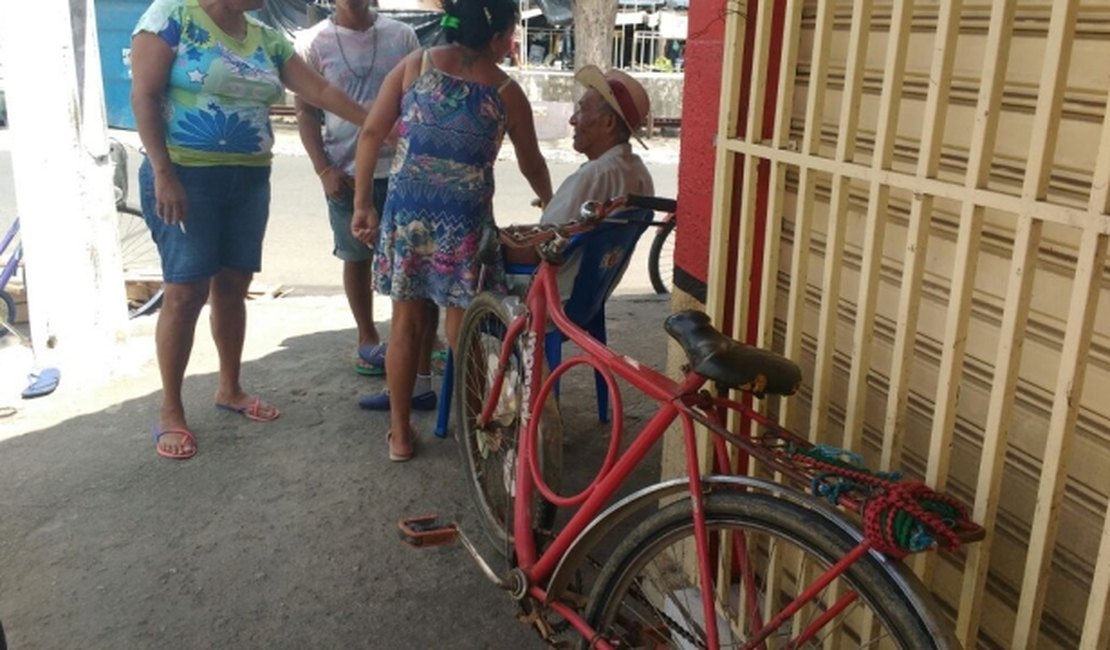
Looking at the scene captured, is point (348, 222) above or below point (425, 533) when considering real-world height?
above

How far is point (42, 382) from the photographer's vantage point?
436cm

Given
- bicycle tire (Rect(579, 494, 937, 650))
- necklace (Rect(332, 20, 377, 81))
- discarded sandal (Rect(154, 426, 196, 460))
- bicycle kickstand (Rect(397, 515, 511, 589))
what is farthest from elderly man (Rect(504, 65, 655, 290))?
discarded sandal (Rect(154, 426, 196, 460))

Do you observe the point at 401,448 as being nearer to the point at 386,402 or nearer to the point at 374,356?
the point at 386,402

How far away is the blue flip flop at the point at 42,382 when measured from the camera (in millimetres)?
4301

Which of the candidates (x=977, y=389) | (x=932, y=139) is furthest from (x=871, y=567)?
(x=932, y=139)

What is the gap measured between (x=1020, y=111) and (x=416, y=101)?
6.56 feet

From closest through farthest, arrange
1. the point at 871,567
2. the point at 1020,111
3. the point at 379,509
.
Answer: the point at 871,567 → the point at 1020,111 → the point at 379,509

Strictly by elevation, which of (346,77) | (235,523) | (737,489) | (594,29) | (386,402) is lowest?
(235,523)

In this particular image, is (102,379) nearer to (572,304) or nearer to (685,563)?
(572,304)

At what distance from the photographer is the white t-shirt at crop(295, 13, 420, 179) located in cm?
421

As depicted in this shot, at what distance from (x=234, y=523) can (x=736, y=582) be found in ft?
5.56

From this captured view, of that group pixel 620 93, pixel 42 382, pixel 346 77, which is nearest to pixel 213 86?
pixel 346 77

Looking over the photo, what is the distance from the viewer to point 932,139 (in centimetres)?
169

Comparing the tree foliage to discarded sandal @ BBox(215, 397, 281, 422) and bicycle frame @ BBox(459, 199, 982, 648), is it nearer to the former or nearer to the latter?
discarded sandal @ BBox(215, 397, 281, 422)
